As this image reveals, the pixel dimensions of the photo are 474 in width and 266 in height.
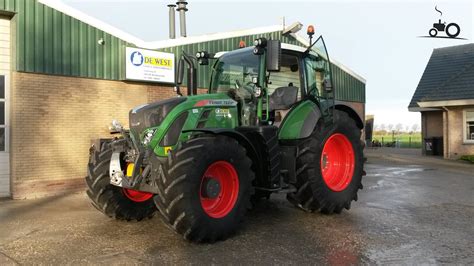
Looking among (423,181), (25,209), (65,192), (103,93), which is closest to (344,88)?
(423,181)

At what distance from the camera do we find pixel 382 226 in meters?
6.37

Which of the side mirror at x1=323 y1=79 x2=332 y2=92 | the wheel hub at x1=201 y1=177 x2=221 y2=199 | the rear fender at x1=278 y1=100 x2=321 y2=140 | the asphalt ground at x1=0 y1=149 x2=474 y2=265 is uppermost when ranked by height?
the side mirror at x1=323 y1=79 x2=332 y2=92

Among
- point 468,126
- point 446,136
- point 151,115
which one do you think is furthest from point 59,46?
point 468,126

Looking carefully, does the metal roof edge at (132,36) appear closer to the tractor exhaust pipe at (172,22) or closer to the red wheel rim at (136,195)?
the tractor exhaust pipe at (172,22)

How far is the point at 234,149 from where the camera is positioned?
18.0ft

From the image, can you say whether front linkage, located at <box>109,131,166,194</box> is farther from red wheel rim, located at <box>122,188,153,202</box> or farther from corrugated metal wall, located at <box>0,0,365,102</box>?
corrugated metal wall, located at <box>0,0,365,102</box>

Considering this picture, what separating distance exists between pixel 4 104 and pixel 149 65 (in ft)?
11.9

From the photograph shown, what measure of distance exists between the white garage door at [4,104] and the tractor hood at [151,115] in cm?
518

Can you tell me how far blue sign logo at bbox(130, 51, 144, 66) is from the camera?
11352mm

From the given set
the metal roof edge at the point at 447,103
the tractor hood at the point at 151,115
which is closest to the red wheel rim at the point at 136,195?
the tractor hood at the point at 151,115

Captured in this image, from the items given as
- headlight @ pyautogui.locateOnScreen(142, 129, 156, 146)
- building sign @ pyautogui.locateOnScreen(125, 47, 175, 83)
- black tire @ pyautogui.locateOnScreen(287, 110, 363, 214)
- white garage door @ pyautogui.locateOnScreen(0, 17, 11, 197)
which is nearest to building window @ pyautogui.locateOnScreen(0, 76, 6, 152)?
white garage door @ pyautogui.locateOnScreen(0, 17, 11, 197)

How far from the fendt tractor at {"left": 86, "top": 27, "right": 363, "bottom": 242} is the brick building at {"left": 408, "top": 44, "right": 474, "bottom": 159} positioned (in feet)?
43.8

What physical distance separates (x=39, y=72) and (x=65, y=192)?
9.04ft

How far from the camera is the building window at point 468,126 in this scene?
61.8ft
